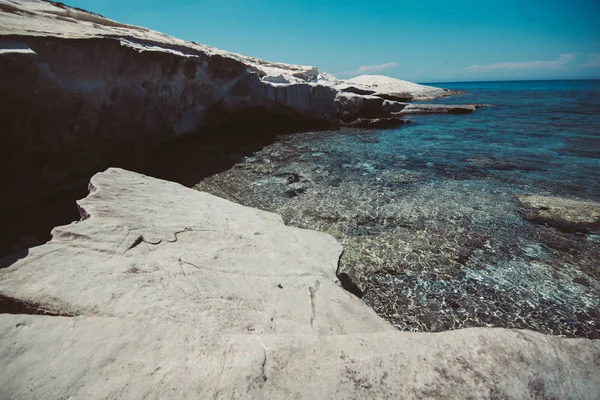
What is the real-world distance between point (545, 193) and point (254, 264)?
8725 mm

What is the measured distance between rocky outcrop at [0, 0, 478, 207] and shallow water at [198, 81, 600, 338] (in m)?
4.03

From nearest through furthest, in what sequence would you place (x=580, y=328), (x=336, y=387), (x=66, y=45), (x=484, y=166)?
1. (x=336, y=387)
2. (x=580, y=328)
3. (x=66, y=45)
4. (x=484, y=166)

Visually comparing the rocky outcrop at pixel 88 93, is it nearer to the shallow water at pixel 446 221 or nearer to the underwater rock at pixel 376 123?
the shallow water at pixel 446 221

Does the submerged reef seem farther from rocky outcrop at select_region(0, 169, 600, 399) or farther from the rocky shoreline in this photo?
rocky outcrop at select_region(0, 169, 600, 399)

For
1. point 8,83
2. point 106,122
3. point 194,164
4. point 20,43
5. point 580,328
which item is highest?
point 20,43

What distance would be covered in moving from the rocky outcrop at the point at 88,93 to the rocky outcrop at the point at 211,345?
224 inches

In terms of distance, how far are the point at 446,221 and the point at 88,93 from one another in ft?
35.2

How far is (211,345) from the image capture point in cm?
215

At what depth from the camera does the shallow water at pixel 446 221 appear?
173 inches

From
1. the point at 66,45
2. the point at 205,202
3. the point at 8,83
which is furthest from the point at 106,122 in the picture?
the point at 205,202

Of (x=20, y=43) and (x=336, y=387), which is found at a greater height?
(x=20, y=43)

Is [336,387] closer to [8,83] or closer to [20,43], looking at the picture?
[8,83]

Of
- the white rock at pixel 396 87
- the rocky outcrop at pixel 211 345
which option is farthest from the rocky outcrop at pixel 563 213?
the white rock at pixel 396 87

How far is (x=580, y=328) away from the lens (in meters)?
3.98
